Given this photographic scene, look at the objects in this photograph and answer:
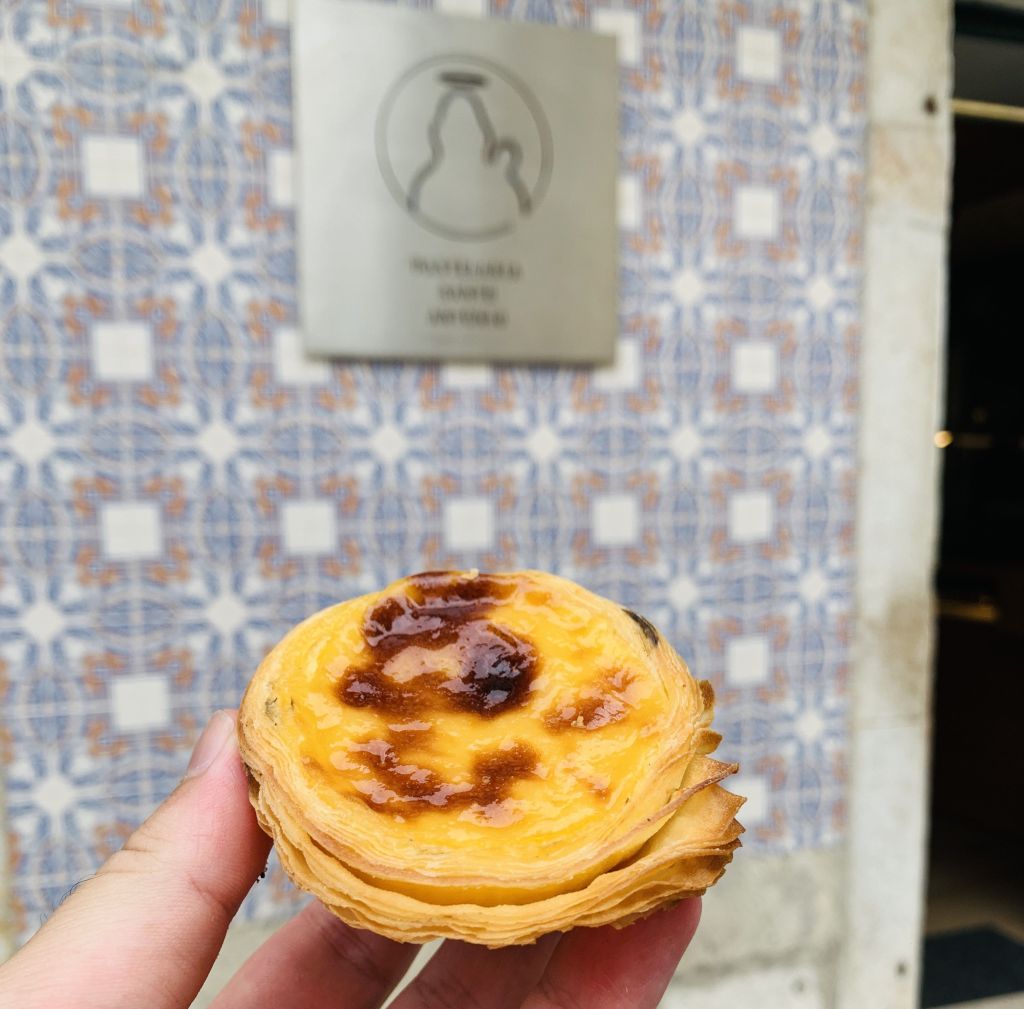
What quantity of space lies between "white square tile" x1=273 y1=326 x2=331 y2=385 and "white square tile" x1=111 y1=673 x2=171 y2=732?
74 cm

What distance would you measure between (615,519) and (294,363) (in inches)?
34.2

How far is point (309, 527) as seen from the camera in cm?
185

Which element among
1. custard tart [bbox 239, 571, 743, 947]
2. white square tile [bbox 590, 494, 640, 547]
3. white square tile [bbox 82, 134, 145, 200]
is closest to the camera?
custard tart [bbox 239, 571, 743, 947]

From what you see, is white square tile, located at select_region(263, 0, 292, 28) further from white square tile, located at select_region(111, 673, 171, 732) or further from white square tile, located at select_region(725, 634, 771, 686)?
white square tile, located at select_region(725, 634, 771, 686)

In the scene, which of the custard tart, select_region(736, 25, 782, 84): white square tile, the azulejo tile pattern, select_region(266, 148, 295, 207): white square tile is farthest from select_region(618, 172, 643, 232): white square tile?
the custard tart

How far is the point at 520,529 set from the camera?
1.97 m

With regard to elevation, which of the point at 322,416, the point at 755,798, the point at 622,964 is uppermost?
the point at 322,416

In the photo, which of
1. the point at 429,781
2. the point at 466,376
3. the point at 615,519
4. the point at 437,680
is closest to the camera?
the point at 429,781

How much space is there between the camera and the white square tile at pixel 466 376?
1.91m

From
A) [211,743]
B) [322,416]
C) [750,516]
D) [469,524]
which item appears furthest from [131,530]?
[750,516]

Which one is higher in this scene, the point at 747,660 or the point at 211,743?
the point at 211,743

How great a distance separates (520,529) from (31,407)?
1115mm

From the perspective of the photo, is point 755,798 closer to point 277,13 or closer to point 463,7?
point 463,7

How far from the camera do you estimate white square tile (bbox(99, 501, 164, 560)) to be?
5.73 ft
